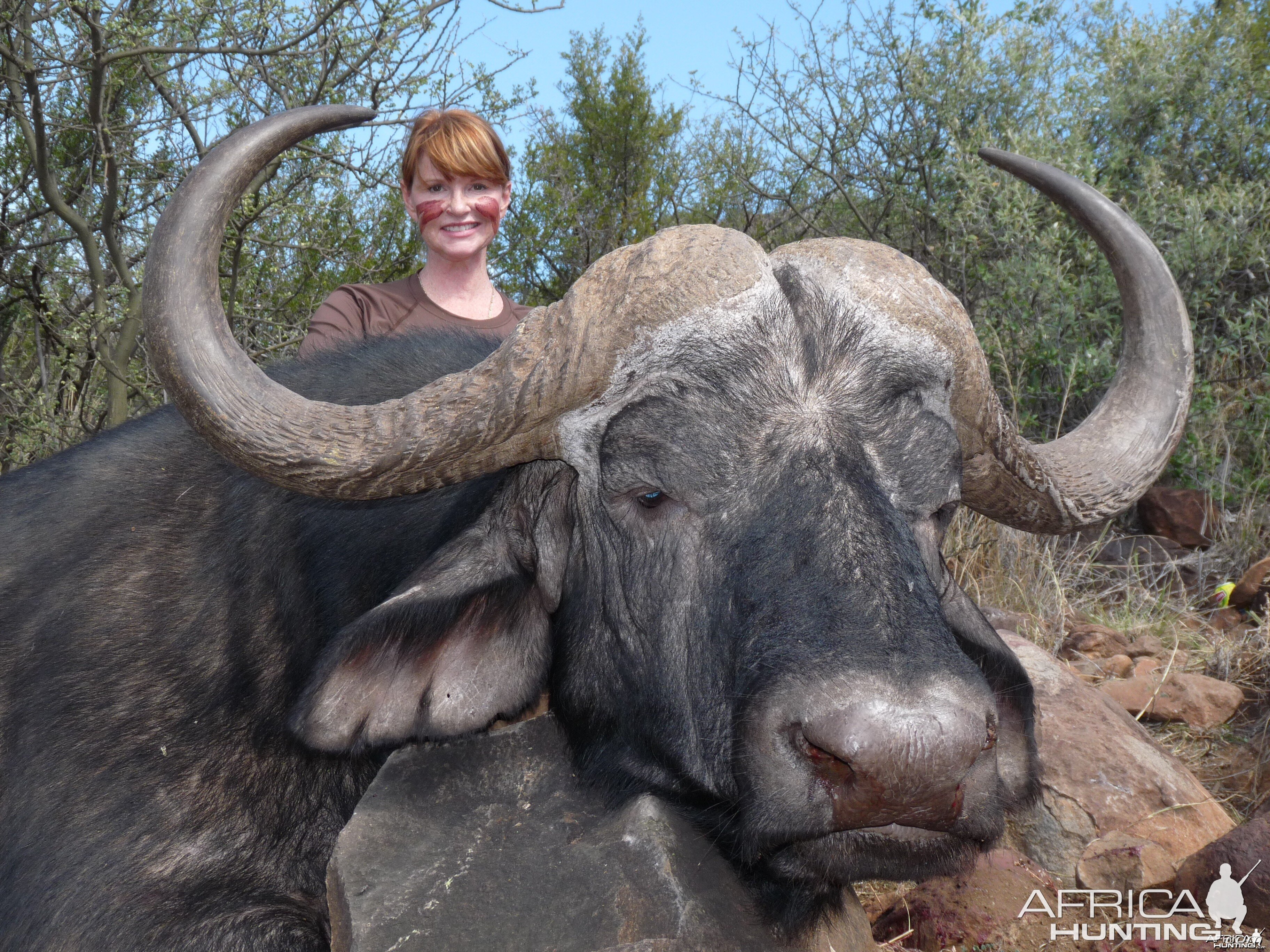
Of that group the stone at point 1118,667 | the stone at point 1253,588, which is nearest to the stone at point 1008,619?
the stone at point 1118,667

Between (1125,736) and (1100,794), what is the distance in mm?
390

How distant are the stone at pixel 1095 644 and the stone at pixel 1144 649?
0.07 ft

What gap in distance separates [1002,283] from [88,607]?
797 centimetres

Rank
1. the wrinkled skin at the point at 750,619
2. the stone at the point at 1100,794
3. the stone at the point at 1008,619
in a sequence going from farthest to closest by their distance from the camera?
the stone at the point at 1008,619 < the stone at the point at 1100,794 < the wrinkled skin at the point at 750,619

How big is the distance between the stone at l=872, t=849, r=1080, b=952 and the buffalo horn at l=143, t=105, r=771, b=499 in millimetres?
2047

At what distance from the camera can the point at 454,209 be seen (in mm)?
5098

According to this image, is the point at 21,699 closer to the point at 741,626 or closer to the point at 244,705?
the point at 244,705

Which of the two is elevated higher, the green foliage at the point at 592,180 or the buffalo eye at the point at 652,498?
the green foliage at the point at 592,180

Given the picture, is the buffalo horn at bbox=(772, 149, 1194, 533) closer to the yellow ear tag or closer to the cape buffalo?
the cape buffalo

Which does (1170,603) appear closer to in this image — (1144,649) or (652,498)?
(1144,649)

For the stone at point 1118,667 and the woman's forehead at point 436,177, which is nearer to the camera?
the woman's forehead at point 436,177

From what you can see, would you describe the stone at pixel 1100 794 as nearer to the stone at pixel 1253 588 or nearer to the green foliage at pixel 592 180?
the stone at pixel 1253 588

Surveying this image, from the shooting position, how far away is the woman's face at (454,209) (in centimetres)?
511

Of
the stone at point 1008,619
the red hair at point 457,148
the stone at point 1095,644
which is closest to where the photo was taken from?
the red hair at point 457,148
